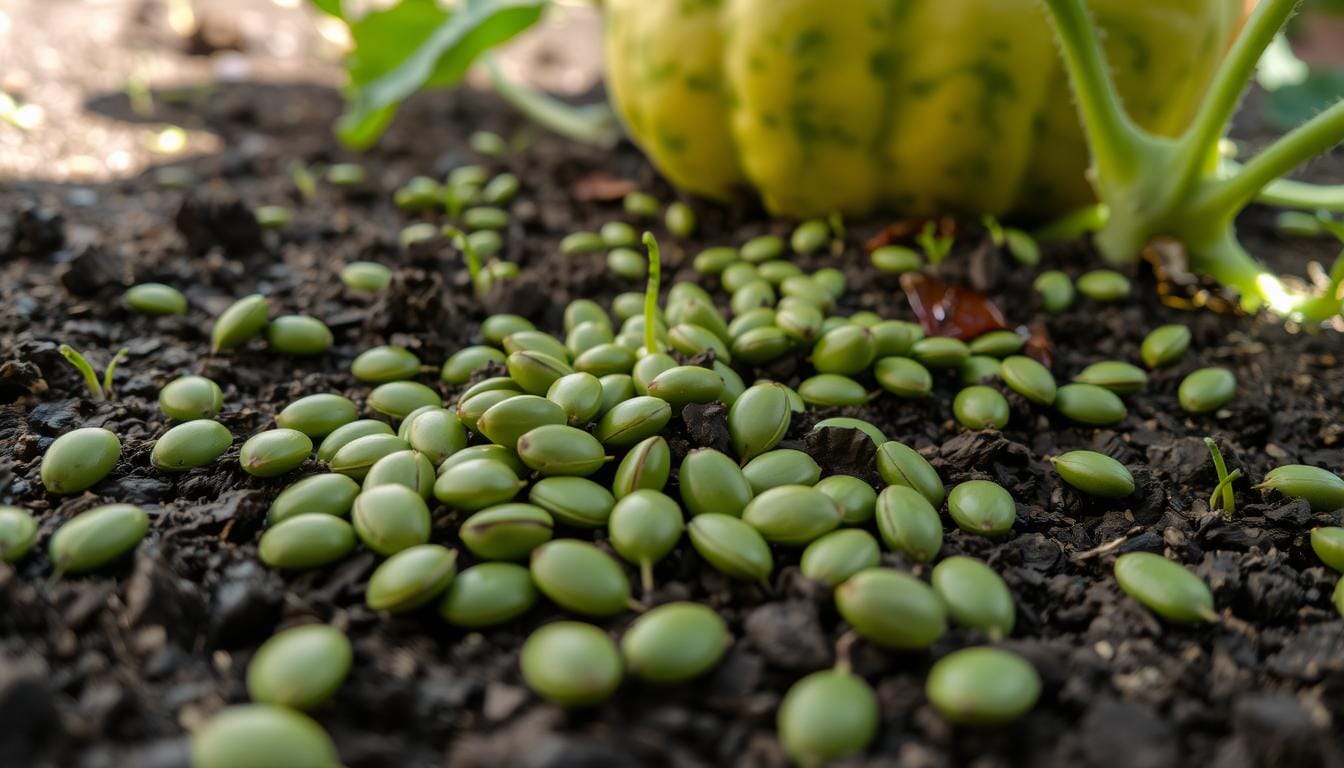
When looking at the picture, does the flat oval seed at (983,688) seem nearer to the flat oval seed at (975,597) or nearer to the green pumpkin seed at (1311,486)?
the flat oval seed at (975,597)

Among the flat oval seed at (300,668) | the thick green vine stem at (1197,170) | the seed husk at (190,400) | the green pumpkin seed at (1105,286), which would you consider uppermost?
the thick green vine stem at (1197,170)

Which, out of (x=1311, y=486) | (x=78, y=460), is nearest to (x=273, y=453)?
(x=78, y=460)

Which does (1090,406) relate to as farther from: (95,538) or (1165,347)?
(95,538)

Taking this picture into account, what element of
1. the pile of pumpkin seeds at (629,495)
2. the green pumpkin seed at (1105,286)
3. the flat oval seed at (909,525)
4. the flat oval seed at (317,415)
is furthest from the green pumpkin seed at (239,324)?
the green pumpkin seed at (1105,286)

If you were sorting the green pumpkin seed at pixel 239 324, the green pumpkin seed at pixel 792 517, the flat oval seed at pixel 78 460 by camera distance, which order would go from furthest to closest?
the green pumpkin seed at pixel 239 324, the flat oval seed at pixel 78 460, the green pumpkin seed at pixel 792 517

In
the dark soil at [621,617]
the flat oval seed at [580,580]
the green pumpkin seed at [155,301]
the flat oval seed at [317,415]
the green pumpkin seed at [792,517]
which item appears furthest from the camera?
the green pumpkin seed at [155,301]

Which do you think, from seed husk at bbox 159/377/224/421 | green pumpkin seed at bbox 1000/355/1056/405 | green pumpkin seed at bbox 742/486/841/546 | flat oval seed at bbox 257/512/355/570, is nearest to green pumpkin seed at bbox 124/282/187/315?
seed husk at bbox 159/377/224/421

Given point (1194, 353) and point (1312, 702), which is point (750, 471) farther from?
point (1194, 353)
